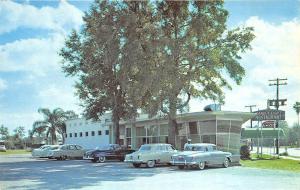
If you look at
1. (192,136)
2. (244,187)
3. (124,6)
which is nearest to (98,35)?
(124,6)

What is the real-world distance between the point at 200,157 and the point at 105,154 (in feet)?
34.5

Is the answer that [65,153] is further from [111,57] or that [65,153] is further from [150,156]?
[150,156]

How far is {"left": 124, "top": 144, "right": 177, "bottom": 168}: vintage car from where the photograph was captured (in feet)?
89.1

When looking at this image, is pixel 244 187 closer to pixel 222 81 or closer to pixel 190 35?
pixel 190 35

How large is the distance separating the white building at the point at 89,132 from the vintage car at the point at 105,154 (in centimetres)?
1732

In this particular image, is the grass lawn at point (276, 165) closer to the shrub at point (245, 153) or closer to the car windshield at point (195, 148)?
the car windshield at point (195, 148)

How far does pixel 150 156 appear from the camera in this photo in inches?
1081

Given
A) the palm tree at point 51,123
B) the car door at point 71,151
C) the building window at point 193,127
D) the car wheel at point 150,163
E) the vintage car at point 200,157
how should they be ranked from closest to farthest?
the vintage car at point 200,157, the car wheel at point 150,163, the building window at point 193,127, the car door at point 71,151, the palm tree at point 51,123

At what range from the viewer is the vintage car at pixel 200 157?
25.0 metres

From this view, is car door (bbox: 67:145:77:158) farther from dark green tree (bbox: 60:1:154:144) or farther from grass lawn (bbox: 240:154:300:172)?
grass lawn (bbox: 240:154:300:172)

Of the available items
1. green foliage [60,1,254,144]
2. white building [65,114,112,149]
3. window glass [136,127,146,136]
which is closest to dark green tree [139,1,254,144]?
green foliage [60,1,254,144]

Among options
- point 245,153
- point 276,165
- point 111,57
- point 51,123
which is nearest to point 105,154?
point 111,57

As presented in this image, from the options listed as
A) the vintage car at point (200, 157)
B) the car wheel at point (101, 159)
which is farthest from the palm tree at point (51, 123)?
the vintage car at point (200, 157)

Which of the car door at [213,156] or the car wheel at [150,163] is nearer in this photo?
the car door at [213,156]
